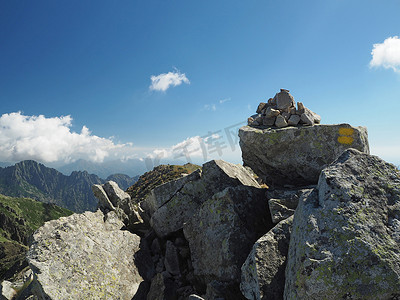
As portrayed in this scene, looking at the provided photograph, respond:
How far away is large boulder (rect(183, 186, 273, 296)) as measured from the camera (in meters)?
9.64

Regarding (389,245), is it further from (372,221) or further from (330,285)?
(330,285)

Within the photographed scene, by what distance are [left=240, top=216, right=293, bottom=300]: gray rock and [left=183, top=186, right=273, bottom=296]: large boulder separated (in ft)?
5.57

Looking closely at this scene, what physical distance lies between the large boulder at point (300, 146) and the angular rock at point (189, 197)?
8.40 feet

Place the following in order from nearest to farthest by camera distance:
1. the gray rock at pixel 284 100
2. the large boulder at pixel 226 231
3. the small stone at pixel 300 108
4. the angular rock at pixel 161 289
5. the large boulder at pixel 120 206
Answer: the large boulder at pixel 226 231, the angular rock at pixel 161 289, the small stone at pixel 300 108, the gray rock at pixel 284 100, the large boulder at pixel 120 206

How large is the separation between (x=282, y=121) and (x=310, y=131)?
1818mm

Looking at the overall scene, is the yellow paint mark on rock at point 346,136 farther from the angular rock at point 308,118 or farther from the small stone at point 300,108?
the small stone at point 300,108

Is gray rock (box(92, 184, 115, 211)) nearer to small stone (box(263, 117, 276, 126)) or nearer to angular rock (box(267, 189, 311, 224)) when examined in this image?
angular rock (box(267, 189, 311, 224))

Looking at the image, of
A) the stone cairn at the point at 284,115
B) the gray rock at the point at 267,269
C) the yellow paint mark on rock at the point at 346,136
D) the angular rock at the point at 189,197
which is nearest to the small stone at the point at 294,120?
the stone cairn at the point at 284,115

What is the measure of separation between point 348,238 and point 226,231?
5274mm

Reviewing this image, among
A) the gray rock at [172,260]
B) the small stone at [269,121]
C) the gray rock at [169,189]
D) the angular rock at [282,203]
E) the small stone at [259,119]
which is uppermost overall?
the small stone at [259,119]

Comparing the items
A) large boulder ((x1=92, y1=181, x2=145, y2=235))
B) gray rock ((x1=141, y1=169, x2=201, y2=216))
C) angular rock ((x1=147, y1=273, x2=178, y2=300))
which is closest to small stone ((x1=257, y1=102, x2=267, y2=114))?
gray rock ((x1=141, y1=169, x2=201, y2=216))

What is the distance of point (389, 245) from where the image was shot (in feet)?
20.4

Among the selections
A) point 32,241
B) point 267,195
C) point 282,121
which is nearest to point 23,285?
point 32,241

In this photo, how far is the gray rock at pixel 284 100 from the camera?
15211mm
